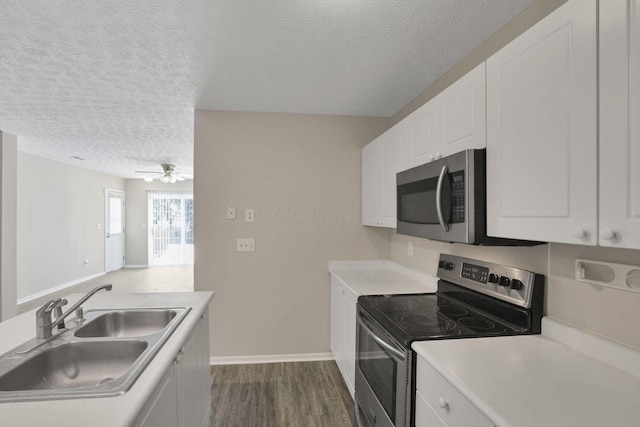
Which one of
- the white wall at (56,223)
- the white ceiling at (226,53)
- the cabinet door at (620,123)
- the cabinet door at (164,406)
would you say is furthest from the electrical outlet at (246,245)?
the white wall at (56,223)

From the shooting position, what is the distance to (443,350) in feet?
4.03

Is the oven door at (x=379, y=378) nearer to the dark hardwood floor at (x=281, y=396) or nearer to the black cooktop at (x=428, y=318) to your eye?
the black cooktop at (x=428, y=318)

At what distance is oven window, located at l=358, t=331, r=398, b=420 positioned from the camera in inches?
56.9

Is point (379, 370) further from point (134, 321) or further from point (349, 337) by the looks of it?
point (134, 321)

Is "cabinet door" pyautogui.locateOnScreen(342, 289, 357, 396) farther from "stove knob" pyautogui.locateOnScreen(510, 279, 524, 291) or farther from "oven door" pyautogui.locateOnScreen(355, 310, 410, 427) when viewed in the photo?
"stove knob" pyautogui.locateOnScreen(510, 279, 524, 291)

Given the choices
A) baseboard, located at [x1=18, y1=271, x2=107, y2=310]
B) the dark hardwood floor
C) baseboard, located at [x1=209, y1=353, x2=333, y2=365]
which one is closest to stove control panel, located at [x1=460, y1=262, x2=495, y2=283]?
the dark hardwood floor

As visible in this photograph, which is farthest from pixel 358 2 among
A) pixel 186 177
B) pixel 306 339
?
pixel 186 177

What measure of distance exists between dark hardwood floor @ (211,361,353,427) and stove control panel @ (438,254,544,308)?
1.25 m

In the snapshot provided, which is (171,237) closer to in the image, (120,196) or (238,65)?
(120,196)

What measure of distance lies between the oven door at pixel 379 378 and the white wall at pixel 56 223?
19.2 ft

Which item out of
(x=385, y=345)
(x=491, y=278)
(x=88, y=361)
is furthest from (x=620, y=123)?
(x=88, y=361)

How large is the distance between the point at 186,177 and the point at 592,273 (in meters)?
8.03

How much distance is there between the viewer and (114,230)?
26.1ft

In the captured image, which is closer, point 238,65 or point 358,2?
point 358,2
